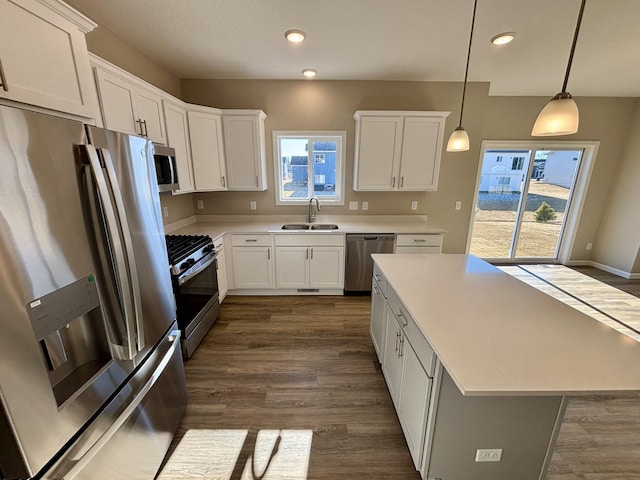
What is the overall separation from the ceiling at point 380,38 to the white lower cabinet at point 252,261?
204cm

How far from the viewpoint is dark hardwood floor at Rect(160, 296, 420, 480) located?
1.56m

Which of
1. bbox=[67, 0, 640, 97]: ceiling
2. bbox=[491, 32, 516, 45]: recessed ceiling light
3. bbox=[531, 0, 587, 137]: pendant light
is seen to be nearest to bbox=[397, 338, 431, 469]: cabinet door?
bbox=[531, 0, 587, 137]: pendant light

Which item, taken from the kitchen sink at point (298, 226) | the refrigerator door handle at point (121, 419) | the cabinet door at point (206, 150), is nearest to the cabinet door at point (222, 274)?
the cabinet door at point (206, 150)

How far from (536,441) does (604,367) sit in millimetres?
513

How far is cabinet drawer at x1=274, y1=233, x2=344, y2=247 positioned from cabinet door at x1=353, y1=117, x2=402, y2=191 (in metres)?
0.81

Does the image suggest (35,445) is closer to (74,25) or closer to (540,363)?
(540,363)

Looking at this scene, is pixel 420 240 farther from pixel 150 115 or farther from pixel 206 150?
pixel 150 115

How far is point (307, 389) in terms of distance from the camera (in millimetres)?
2016

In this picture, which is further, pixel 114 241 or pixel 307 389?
pixel 307 389

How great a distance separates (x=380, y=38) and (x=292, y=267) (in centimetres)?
261

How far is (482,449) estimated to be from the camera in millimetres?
1237

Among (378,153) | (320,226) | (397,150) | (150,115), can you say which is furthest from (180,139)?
(397,150)

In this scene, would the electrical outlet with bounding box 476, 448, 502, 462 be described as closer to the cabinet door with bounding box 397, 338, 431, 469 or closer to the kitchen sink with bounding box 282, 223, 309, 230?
the cabinet door with bounding box 397, 338, 431, 469

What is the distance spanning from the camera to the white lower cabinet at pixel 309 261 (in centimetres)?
332
